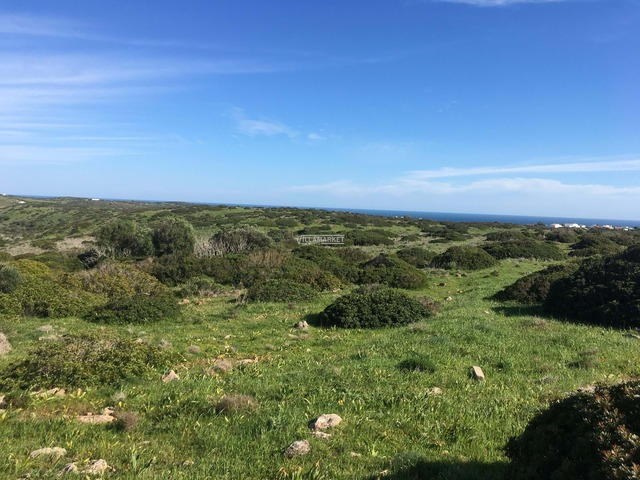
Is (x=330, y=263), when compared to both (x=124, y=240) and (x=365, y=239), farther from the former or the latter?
(x=124, y=240)

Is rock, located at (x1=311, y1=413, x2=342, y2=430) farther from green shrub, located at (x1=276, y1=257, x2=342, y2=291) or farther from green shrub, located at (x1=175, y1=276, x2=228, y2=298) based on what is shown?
green shrub, located at (x1=175, y1=276, x2=228, y2=298)

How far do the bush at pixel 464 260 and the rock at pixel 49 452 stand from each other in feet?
96.0

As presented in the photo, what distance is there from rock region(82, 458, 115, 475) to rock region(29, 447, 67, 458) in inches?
22.5

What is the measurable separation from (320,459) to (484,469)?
1.88 meters

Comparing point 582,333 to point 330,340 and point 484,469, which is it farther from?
point 484,469

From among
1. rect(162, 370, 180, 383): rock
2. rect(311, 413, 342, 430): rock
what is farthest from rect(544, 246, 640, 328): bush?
rect(162, 370, 180, 383): rock

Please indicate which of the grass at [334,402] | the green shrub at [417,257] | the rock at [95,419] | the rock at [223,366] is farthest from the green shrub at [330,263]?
the rock at [95,419]

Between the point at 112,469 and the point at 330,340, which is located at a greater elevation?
the point at 112,469

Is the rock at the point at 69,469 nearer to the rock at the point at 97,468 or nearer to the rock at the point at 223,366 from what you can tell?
the rock at the point at 97,468

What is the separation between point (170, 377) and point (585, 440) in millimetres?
7354

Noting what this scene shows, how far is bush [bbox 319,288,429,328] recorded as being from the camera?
14.6 m

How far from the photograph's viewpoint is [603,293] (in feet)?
49.5

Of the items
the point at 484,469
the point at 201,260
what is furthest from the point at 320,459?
the point at 201,260

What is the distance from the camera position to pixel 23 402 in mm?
6961
